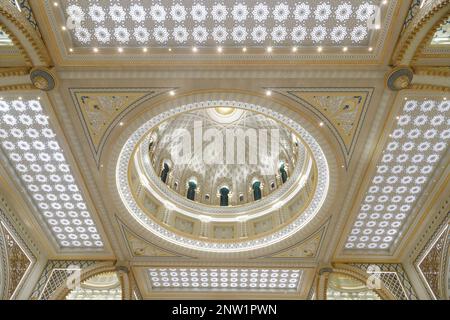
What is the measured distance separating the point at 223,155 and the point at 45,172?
356 inches

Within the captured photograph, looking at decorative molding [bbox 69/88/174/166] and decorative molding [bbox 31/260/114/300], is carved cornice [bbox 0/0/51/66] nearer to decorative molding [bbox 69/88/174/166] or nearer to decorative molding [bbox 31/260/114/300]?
decorative molding [bbox 69/88/174/166]

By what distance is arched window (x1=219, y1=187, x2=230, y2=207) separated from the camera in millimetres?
15414

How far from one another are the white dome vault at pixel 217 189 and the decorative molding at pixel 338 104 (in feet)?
2.39

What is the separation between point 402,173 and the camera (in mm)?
8977

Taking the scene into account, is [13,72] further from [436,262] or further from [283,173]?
[436,262]

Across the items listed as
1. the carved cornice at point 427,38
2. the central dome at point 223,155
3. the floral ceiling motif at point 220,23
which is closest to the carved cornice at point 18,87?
Result: the floral ceiling motif at point 220,23

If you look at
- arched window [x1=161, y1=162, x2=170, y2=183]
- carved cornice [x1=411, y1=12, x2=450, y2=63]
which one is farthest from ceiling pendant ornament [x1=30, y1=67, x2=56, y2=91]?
carved cornice [x1=411, y1=12, x2=450, y2=63]

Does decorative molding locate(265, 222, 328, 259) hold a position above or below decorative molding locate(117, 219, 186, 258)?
above

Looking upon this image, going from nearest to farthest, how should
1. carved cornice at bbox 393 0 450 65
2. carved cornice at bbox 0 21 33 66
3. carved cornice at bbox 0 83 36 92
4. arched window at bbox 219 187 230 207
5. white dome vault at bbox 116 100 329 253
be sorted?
carved cornice at bbox 393 0 450 65, carved cornice at bbox 0 21 33 66, carved cornice at bbox 0 83 36 92, white dome vault at bbox 116 100 329 253, arched window at bbox 219 187 230 207

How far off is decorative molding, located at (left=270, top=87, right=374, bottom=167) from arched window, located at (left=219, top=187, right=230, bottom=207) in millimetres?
8125

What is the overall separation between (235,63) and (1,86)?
503 cm

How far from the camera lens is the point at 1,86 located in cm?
696

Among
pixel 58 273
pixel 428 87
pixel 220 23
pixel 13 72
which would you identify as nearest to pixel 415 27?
pixel 428 87
